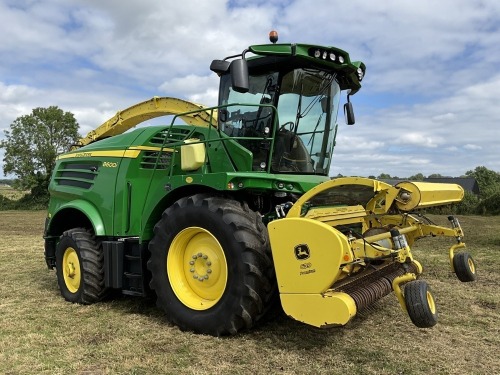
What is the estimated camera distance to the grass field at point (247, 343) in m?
3.37

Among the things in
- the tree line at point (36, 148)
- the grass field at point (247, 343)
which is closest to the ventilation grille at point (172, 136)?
the grass field at point (247, 343)

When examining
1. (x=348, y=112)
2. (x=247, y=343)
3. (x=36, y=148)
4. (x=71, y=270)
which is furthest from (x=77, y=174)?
(x=36, y=148)

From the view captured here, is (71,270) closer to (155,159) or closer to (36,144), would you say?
(155,159)

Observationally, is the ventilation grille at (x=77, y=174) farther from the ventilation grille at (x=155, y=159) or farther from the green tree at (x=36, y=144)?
the green tree at (x=36, y=144)

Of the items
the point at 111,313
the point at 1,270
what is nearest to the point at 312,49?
the point at 111,313

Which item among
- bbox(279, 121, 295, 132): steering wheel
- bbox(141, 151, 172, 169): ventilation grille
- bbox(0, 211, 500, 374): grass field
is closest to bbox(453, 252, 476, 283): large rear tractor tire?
bbox(0, 211, 500, 374): grass field

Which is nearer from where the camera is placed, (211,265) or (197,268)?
(211,265)

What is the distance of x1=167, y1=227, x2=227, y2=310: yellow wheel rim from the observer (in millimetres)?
4152

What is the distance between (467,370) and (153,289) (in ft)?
9.29

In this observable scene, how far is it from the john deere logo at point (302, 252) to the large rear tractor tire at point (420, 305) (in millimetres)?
766

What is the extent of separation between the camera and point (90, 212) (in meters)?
5.56

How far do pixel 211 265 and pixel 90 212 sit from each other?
85.2 inches

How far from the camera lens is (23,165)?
133 ft

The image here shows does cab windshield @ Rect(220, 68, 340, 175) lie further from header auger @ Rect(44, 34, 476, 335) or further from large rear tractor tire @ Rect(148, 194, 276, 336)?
large rear tractor tire @ Rect(148, 194, 276, 336)
